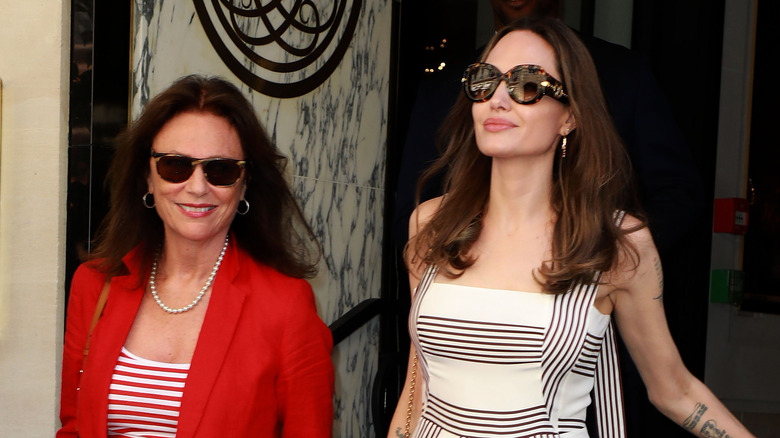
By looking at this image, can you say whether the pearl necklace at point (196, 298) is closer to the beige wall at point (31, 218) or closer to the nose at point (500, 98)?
the beige wall at point (31, 218)

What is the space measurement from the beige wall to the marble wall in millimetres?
591

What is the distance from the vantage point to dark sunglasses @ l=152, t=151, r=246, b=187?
98.3 inches

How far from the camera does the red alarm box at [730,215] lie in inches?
186

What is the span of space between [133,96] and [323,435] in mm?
1296

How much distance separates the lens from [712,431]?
2.06m

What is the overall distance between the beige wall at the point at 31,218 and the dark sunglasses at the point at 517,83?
1.63 m

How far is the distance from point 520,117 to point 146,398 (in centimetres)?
130

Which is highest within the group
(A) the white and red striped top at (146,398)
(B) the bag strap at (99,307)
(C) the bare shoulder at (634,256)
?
(C) the bare shoulder at (634,256)

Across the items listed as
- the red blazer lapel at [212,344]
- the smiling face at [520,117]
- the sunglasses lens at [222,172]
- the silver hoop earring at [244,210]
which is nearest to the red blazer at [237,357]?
the red blazer lapel at [212,344]

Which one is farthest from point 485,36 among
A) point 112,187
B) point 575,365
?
point 575,365

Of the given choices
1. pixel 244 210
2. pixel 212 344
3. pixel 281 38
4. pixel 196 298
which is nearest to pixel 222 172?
pixel 244 210

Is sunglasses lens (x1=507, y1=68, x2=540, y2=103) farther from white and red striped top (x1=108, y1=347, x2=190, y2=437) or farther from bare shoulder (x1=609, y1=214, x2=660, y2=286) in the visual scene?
white and red striped top (x1=108, y1=347, x2=190, y2=437)

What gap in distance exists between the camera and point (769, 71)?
505cm

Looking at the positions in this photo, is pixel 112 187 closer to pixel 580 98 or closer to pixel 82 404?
pixel 82 404
